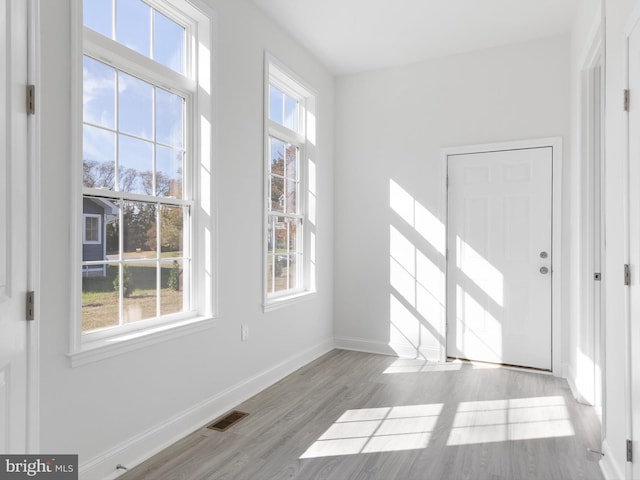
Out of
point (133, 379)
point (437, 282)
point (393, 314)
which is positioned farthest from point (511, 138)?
point (133, 379)

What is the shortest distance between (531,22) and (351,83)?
72.1 inches

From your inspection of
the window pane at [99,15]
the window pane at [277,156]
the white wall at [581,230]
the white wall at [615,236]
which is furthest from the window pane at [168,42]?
the white wall at [581,230]

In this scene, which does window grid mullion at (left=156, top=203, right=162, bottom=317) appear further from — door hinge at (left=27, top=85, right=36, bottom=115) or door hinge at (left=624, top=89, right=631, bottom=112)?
door hinge at (left=624, top=89, right=631, bottom=112)

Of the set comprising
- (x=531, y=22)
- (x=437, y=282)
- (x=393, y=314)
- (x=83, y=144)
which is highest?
(x=531, y=22)

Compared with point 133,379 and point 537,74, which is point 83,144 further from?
point 537,74

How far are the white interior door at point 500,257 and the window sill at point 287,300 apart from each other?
1.40 metres

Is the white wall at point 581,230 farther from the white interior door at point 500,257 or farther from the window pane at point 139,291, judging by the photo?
the window pane at point 139,291

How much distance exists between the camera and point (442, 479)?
212 centimetres

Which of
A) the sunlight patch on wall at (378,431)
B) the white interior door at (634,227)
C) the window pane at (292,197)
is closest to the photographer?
the white interior door at (634,227)

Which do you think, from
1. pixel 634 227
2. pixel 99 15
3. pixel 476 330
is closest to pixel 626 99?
pixel 634 227

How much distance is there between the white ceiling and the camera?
10.8 feet

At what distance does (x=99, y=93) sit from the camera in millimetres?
2166

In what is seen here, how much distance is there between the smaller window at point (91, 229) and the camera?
6.91 ft

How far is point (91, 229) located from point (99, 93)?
0.70 meters
